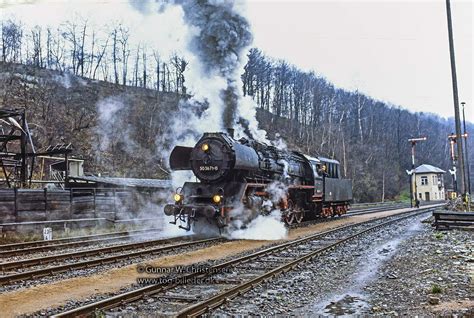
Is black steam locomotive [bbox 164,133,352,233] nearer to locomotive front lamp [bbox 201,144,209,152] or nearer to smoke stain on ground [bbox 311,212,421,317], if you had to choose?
locomotive front lamp [bbox 201,144,209,152]

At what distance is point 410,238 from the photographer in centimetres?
1529

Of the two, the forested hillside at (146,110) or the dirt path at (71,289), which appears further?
the forested hillside at (146,110)

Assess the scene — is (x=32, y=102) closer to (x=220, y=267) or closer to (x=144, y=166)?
(x=144, y=166)

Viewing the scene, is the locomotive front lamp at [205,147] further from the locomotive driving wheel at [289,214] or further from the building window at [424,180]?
the building window at [424,180]

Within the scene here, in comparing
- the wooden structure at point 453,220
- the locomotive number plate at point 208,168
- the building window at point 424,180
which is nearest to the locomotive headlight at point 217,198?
the locomotive number plate at point 208,168

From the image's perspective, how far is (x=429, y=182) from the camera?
241 feet

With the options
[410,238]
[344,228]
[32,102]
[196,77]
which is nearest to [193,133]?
[196,77]

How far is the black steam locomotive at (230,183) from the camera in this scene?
14766 millimetres

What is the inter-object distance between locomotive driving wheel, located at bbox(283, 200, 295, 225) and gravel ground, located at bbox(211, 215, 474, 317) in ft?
19.6

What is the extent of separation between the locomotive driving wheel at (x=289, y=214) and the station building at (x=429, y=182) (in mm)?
60010

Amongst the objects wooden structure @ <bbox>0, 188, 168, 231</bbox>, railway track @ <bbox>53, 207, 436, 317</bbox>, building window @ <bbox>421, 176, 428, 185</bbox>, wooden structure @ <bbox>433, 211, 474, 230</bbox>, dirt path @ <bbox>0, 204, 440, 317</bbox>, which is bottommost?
dirt path @ <bbox>0, 204, 440, 317</bbox>

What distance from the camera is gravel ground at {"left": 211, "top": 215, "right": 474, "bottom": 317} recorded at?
6.46 m

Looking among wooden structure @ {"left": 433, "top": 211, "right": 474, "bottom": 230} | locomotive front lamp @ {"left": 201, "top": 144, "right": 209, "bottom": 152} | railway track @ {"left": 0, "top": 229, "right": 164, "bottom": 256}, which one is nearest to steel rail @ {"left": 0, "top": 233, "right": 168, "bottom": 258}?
railway track @ {"left": 0, "top": 229, "right": 164, "bottom": 256}

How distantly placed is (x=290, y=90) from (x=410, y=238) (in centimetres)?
5220
